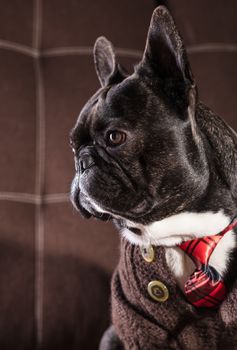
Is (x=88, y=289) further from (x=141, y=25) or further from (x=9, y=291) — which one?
(x=141, y=25)

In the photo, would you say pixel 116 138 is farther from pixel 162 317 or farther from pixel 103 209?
pixel 162 317

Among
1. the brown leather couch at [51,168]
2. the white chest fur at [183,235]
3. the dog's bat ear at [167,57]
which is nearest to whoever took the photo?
the dog's bat ear at [167,57]

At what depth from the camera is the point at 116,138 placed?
2.93 ft

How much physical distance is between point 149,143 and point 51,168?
557 mm

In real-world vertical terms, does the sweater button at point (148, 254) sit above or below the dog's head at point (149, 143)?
below

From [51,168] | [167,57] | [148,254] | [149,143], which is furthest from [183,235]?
[51,168]

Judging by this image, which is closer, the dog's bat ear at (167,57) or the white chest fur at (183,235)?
the dog's bat ear at (167,57)

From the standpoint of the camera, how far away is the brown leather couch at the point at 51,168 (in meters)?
1.36

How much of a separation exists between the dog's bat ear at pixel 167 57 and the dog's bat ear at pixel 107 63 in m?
0.09

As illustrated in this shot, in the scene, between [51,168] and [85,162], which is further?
[51,168]

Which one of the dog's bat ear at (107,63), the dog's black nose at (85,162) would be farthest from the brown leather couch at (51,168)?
the dog's black nose at (85,162)

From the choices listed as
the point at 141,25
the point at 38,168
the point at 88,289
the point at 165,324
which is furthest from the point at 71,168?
the point at 165,324

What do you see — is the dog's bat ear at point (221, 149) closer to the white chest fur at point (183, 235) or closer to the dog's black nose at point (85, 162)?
the white chest fur at point (183, 235)

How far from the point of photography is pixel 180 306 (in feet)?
3.22
